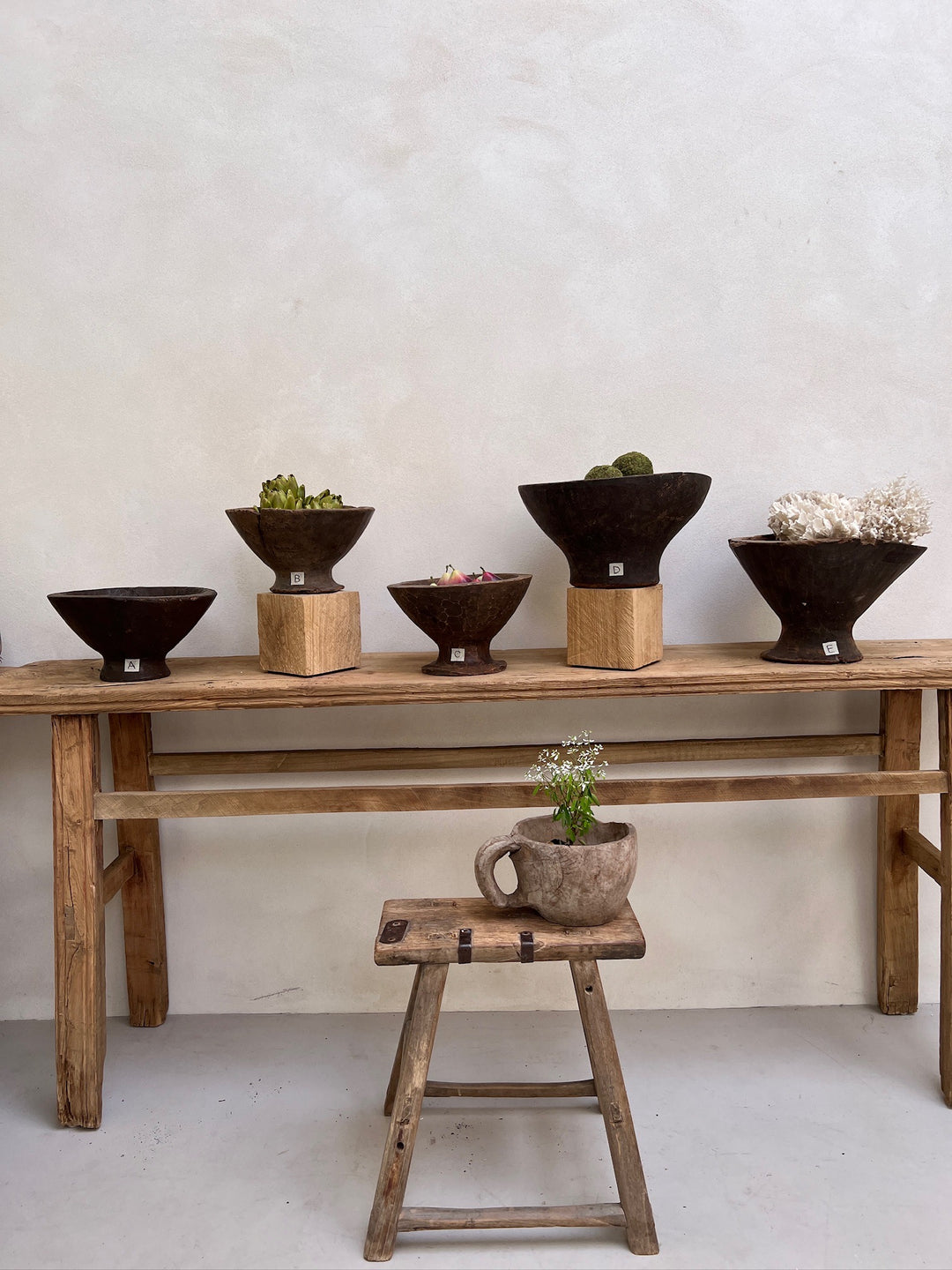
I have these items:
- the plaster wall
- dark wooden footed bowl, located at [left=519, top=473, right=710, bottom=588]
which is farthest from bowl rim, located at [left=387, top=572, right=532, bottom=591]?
the plaster wall

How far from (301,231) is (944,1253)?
2234 millimetres

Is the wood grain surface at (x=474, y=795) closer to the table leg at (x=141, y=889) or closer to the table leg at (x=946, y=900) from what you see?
the table leg at (x=946, y=900)

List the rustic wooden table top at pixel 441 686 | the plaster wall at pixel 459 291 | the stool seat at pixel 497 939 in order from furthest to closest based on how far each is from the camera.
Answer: the plaster wall at pixel 459 291 → the rustic wooden table top at pixel 441 686 → the stool seat at pixel 497 939

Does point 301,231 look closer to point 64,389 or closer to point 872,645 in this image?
point 64,389

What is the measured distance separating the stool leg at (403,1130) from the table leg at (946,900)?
3.46ft

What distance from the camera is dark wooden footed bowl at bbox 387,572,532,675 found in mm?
1820

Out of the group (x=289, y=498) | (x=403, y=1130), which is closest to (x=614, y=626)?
(x=289, y=498)

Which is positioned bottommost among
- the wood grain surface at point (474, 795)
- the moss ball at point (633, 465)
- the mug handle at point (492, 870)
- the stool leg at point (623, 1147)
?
the stool leg at point (623, 1147)

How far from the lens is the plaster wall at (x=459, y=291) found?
2.12m

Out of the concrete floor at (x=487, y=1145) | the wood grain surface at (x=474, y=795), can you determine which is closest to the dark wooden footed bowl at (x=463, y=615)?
the wood grain surface at (x=474, y=795)

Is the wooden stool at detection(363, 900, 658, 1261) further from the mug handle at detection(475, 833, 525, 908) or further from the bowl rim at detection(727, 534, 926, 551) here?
the bowl rim at detection(727, 534, 926, 551)

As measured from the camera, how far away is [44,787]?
2281 millimetres

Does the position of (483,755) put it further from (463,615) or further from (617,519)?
Answer: (617,519)

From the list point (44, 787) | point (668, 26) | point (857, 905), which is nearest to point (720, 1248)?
point (857, 905)
